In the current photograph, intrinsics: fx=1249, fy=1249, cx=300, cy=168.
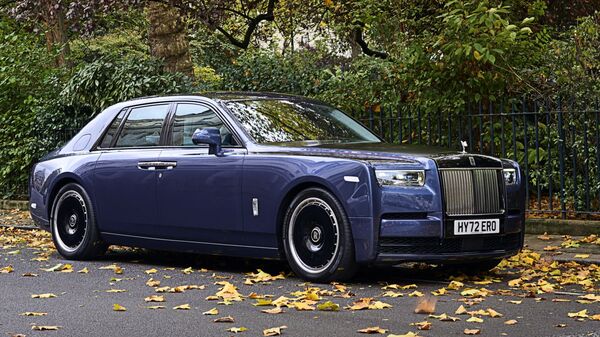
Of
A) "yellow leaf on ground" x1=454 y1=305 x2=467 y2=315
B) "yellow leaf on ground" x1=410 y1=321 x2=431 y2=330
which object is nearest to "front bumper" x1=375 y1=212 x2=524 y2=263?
"yellow leaf on ground" x1=454 y1=305 x2=467 y2=315

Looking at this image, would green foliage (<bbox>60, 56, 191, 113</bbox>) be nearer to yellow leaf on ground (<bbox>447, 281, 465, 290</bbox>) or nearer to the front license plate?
the front license plate

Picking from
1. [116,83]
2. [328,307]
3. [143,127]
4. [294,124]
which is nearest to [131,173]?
[143,127]

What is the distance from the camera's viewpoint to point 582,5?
21.2 m

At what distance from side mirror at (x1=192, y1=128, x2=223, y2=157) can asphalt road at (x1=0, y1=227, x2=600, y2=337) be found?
3.61 feet

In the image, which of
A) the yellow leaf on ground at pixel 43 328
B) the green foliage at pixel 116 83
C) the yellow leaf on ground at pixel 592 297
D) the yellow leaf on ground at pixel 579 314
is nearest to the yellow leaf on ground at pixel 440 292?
the yellow leaf on ground at pixel 592 297

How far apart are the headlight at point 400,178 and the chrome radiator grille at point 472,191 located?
0.21 meters

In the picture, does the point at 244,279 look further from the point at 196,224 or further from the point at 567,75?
the point at 567,75

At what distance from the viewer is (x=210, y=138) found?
1082cm

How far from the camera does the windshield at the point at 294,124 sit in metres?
11.0

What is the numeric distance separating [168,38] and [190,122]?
10.8 metres

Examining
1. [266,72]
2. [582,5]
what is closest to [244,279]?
[266,72]

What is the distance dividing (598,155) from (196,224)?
4809mm

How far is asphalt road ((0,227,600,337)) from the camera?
779 centimetres

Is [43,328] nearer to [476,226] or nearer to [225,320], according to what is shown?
[225,320]
